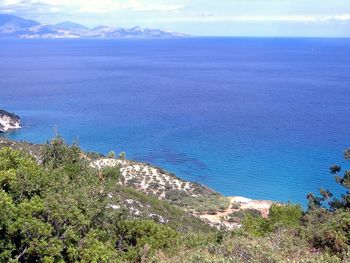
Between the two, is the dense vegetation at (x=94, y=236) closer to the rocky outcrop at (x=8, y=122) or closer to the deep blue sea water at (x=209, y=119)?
the deep blue sea water at (x=209, y=119)

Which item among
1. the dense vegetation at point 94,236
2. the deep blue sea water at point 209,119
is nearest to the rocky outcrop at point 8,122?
the deep blue sea water at point 209,119

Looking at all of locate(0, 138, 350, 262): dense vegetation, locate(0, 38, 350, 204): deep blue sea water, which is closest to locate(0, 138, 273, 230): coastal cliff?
locate(0, 38, 350, 204): deep blue sea water

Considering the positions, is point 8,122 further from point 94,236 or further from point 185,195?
point 94,236

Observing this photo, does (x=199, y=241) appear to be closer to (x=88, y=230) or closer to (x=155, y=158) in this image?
(x=88, y=230)

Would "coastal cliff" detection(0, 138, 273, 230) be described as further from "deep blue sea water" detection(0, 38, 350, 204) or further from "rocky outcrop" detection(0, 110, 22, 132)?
"rocky outcrop" detection(0, 110, 22, 132)

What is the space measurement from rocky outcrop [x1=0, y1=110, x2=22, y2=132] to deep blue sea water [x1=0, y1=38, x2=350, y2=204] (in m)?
1.61

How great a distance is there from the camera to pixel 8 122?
67.9 meters

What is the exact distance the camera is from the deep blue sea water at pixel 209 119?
163 feet

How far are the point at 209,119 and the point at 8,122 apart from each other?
34131 millimetres

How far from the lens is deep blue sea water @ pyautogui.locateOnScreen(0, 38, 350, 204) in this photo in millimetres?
49656

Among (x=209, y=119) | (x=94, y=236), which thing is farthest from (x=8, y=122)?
(x=94, y=236)

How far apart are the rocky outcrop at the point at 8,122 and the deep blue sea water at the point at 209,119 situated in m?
1.61

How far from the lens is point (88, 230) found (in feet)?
38.3

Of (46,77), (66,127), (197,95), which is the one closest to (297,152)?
(66,127)
